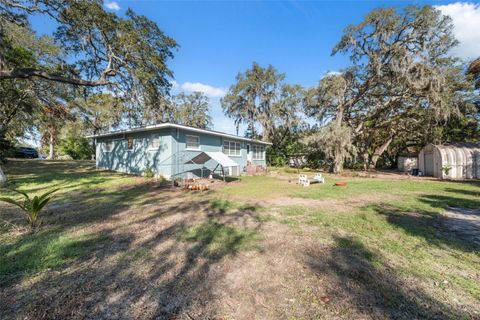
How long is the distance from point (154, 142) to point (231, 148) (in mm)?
6151

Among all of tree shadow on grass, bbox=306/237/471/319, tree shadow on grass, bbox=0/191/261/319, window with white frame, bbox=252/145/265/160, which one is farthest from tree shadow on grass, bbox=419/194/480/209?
window with white frame, bbox=252/145/265/160

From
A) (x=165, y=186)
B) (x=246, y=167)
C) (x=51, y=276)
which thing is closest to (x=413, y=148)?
(x=246, y=167)

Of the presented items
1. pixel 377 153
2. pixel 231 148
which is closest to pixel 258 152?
pixel 231 148

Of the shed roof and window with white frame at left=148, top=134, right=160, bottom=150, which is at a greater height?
window with white frame at left=148, top=134, right=160, bottom=150

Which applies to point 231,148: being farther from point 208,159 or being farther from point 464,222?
point 464,222

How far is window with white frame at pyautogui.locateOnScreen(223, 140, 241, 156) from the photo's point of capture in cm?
1630

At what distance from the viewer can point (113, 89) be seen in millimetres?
11383

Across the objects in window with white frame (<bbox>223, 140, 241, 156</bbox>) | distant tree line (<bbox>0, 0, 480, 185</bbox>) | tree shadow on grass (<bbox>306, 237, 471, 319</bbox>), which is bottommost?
tree shadow on grass (<bbox>306, 237, 471, 319</bbox>)

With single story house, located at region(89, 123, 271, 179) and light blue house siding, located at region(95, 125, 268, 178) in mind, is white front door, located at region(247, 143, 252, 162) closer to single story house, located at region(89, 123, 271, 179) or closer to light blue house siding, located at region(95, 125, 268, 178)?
light blue house siding, located at region(95, 125, 268, 178)

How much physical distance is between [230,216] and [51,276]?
364 centimetres

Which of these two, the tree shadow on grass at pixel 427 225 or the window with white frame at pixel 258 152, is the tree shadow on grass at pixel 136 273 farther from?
the window with white frame at pixel 258 152

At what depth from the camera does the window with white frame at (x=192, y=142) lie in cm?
1293

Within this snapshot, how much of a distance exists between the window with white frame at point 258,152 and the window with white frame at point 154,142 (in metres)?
10.2

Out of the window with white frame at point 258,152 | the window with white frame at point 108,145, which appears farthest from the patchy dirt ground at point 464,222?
the window with white frame at point 108,145
